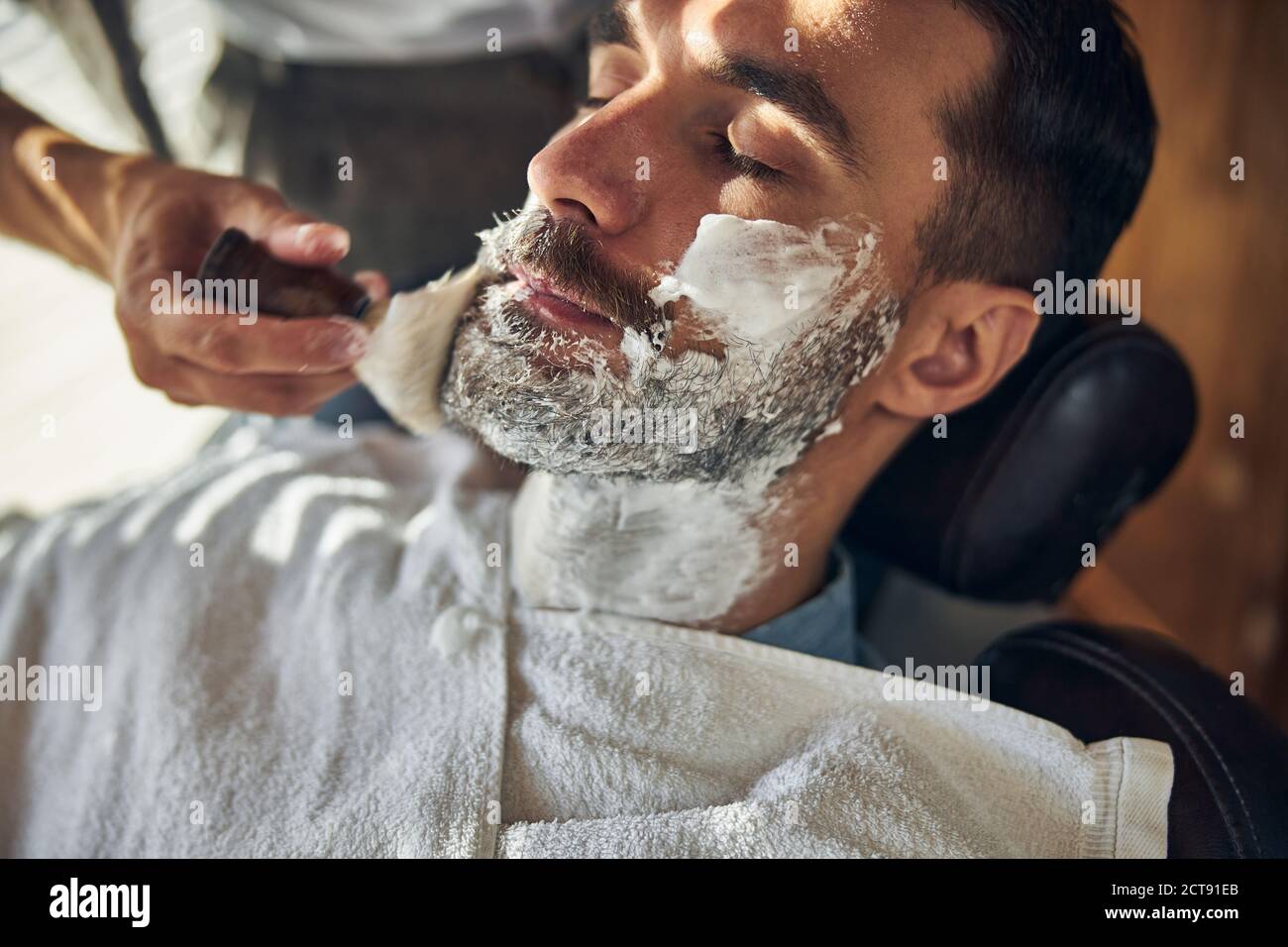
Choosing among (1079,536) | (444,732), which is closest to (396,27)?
(444,732)

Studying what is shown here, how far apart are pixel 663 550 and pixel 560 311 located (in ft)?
0.83

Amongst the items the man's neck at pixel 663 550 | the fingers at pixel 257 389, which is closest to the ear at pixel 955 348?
the man's neck at pixel 663 550

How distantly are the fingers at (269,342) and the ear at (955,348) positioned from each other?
1.51 feet

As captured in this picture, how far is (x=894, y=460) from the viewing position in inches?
39.1

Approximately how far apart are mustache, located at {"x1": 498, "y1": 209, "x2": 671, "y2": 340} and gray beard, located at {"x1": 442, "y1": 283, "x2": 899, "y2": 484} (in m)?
0.03

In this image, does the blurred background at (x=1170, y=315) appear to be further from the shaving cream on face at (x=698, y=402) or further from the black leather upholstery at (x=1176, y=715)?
the shaving cream on face at (x=698, y=402)

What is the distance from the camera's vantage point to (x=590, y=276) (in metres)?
0.70

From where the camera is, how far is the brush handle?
74 centimetres

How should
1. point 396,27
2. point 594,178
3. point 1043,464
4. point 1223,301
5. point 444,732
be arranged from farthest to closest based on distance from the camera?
point 1223,301 → point 396,27 → point 1043,464 → point 444,732 → point 594,178

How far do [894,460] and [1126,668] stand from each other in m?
0.30

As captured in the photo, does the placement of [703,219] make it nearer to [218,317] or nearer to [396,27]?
[218,317]

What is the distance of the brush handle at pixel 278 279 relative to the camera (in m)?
0.74

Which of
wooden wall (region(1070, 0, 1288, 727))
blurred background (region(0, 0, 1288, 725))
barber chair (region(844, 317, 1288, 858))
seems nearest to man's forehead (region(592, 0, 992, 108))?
barber chair (region(844, 317, 1288, 858))
